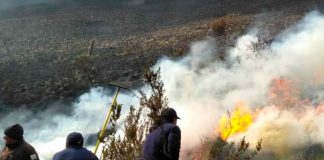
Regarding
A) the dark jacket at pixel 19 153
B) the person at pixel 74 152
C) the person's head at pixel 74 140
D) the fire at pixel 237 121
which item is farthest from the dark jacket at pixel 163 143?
the fire at pixel 237 121

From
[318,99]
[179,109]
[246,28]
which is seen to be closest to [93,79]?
[179,109]

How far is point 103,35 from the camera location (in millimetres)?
24531

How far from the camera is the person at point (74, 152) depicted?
224 inches

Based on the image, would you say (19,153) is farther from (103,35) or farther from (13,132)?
(103,35)

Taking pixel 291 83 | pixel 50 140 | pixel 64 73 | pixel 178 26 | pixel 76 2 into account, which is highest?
pixel 76 2

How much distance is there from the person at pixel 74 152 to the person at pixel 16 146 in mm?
624

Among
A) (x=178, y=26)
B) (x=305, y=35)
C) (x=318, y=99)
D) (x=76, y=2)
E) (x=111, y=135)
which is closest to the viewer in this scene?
(x=111, y=135)

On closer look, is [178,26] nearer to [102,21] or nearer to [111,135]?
[102,21]

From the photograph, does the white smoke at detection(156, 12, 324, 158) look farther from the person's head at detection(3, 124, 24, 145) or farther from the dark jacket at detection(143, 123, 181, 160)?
the person's head at detection(3, 124, 24, 145)

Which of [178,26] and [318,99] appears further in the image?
[178,26]

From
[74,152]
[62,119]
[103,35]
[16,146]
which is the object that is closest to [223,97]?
[62,119]

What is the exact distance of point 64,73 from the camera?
17938 millimetres

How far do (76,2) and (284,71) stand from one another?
927 inches

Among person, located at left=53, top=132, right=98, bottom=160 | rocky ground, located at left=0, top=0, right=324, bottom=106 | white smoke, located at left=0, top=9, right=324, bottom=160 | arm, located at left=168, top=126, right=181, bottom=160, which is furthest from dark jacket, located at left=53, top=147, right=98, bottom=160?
rocky ground, located at left=0, top=0, right=324, bottom=106
